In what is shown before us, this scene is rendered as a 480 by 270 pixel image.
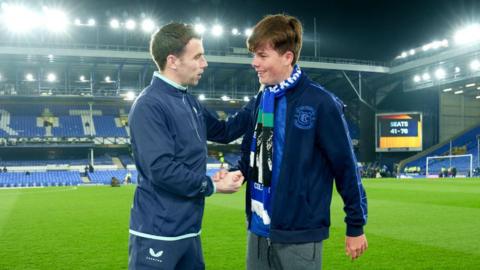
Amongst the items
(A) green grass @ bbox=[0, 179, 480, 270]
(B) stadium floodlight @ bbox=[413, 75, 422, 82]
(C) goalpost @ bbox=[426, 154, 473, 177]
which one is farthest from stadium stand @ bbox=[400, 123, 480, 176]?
(A) green grass @ bbox=[0, 179, 480, 270]

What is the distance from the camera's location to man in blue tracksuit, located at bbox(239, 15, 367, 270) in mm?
2678

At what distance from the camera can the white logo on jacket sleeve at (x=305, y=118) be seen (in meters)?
2.67

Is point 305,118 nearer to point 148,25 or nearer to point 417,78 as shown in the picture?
point 148,25

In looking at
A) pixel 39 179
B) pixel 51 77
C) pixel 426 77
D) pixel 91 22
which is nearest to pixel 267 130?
pixel 39 179

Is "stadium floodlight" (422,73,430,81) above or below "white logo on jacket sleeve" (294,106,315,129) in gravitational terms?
above

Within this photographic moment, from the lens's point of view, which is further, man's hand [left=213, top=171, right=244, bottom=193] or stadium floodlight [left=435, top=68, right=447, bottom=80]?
stadium floodlight [left=435, top=68, right=447, bottom=80]

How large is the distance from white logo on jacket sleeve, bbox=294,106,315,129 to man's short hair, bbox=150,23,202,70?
923 millimetres

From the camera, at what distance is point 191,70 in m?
3.13

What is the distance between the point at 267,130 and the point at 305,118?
26cm

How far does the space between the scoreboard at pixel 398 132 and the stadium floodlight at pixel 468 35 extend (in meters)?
7.91

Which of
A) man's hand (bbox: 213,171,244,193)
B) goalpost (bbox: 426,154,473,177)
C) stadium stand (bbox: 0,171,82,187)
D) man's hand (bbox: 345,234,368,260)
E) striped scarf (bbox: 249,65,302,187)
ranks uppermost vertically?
striped scarf (bbox: 249,65,302,187)

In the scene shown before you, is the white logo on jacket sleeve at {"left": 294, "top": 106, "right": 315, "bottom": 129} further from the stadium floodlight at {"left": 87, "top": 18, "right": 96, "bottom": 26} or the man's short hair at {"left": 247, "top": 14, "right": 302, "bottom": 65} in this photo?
the stadium floodlight at {"left": 87, "top": 18, "right": 96, "bottom": 26}

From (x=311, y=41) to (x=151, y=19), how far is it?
55.3 feet

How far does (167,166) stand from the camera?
2.73m
